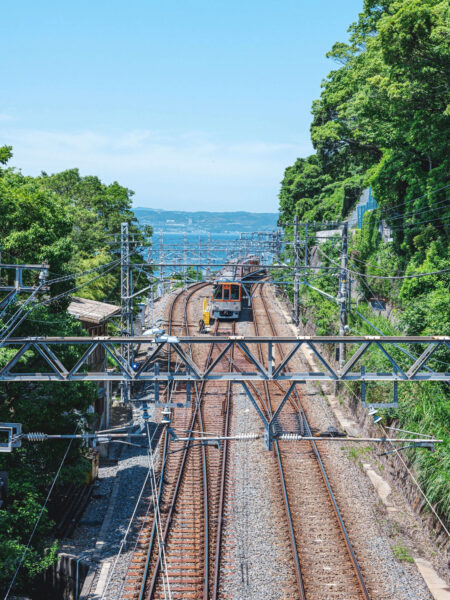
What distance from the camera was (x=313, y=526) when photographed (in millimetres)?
11852

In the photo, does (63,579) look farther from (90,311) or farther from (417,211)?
(417,211)

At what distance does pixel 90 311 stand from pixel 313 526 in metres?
9.62

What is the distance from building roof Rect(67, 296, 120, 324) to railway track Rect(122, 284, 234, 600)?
3.90 meters

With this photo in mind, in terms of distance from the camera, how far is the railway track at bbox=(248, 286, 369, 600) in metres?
9.88

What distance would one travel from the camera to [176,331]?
27875 mm

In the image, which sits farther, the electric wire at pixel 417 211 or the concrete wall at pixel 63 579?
the electric wire at pixel 417 211

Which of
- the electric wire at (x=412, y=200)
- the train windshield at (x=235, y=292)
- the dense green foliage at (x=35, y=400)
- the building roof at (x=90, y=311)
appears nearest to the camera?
the dense green foliage at (x=35, y=400)

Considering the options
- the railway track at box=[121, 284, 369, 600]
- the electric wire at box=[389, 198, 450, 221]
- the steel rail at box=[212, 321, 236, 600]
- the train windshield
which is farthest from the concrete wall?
the train windshield

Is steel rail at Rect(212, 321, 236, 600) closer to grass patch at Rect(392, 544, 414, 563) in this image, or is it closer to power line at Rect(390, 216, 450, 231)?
grass patch at Rect(392, 544, 414, 563)

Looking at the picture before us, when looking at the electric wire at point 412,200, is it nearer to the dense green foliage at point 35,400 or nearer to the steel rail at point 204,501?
the steel rail at point 204,501

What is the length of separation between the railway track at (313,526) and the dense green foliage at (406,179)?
2.11 meters

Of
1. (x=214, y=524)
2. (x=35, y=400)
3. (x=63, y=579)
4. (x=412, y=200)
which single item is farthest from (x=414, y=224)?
(x=63, y=579)

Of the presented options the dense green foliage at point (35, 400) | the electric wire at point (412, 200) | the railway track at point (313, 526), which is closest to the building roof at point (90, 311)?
the dense green foliage at point (35, 400)

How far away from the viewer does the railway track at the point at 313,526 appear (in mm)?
9883
